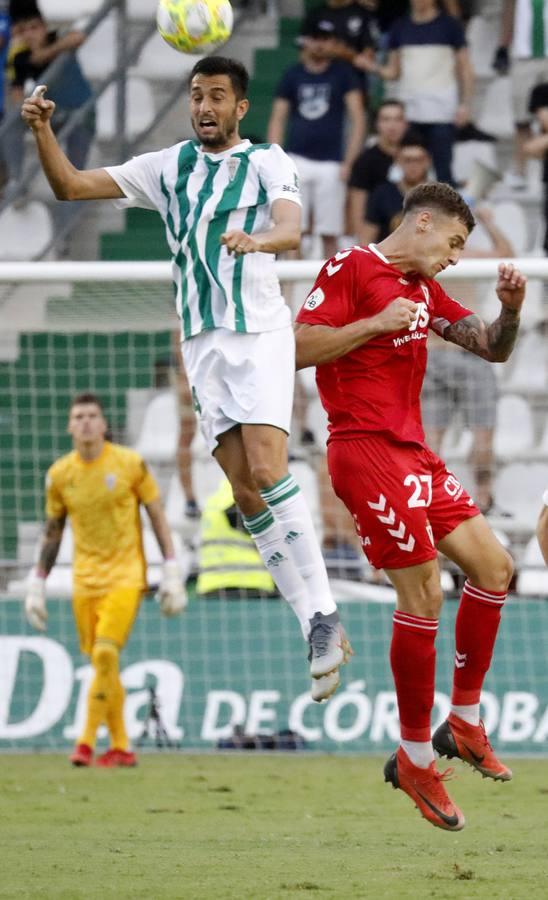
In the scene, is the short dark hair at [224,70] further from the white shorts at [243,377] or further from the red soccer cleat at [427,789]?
the red soccer cleat at [427,789]

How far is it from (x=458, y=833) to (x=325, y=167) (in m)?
8.93

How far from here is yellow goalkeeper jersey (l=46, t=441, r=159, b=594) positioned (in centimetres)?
1258

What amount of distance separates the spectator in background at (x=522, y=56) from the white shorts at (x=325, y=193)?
6.54 feet

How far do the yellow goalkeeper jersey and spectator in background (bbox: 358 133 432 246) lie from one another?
3.55m

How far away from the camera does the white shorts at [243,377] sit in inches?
305

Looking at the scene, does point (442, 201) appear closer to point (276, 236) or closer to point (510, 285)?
point (510, 285)

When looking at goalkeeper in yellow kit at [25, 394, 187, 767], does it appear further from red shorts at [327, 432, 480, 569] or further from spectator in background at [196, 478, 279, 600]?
red shorts at [327, 432, 480, 569]

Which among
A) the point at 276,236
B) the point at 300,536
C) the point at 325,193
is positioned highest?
the point at 325,193

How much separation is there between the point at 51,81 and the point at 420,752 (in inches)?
398

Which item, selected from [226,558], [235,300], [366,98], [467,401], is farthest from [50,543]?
[366,98]

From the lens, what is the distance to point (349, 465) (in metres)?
7.66

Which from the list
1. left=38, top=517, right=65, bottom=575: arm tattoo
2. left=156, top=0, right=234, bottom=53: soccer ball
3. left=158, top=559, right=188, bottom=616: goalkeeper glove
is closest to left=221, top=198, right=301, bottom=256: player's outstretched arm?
left=156, top=0, right=234, bottom=53: soccer ball

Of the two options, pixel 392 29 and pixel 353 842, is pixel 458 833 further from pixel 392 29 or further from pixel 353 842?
pixel 392 29

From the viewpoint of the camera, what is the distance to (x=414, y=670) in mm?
7715
